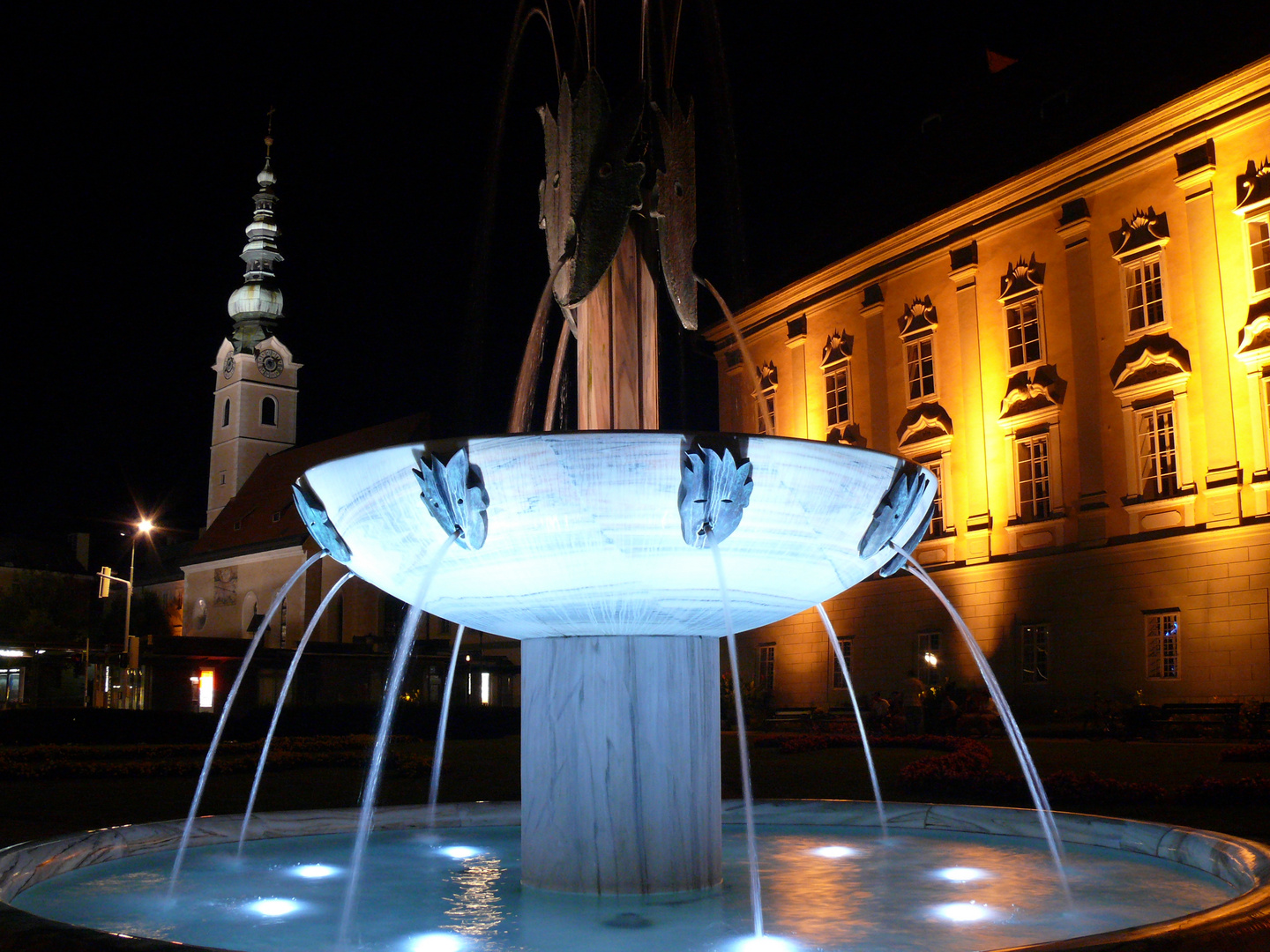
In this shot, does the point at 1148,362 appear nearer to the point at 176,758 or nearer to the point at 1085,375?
the point at 1085,375

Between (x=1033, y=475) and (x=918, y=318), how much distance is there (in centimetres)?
632

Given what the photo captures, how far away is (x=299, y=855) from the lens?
7.03 m

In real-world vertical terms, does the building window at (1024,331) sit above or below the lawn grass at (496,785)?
above

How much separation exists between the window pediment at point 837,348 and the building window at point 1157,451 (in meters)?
11.0

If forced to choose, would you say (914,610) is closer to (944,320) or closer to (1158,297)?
(944,320)

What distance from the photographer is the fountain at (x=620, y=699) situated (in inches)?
191

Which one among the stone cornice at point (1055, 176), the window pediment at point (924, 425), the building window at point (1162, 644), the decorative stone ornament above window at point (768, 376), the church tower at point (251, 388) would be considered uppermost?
the church tower at point (251, 388)

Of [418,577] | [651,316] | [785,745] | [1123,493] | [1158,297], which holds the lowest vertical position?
[785,745]

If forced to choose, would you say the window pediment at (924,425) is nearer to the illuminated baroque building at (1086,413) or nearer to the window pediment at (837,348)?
the illuminated baroque building at (1086,413)

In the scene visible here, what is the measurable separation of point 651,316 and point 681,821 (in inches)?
114

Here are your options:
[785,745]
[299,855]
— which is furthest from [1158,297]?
[299,855]

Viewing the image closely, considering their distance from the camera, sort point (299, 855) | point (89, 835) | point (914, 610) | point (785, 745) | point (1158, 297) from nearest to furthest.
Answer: point (89, 835), point (299, 855), point (785, 745), point (1158, 297), point (914, 610)

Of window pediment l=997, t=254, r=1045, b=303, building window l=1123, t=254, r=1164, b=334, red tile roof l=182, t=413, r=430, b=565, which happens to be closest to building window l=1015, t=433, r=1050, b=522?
building window l=1123, t=254, r=1164, b=334

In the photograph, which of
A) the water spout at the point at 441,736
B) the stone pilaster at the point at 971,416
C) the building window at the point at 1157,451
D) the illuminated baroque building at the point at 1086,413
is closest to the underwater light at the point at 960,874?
the water spout at the point at 441,736
